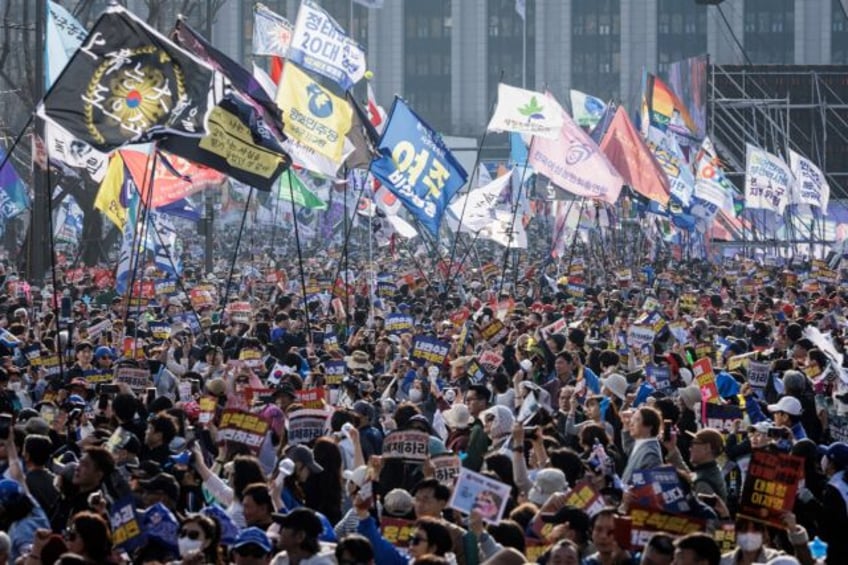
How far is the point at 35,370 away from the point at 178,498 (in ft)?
23.1

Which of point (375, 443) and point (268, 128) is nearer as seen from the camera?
point (375, 443)

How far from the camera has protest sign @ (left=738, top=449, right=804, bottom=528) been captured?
8453 millimetres

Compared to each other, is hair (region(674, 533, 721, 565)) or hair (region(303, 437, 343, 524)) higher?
hair (region(674, 533, 721, 565))

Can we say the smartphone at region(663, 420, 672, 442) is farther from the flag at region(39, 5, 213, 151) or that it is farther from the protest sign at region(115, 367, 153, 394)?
the flag at region(39, 5, 213, 151)

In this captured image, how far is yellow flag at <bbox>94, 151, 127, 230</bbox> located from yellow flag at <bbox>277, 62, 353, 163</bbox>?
463 cm

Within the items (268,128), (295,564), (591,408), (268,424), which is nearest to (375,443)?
(268,424)

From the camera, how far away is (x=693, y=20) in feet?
342

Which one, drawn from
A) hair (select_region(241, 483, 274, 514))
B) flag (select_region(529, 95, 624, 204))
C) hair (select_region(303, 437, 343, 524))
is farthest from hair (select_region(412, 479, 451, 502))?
flag (select_region(529, 95, 624, 204))

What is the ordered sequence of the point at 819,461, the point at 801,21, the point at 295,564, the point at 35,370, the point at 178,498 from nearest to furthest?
the point at 295,564 → the point at 178,498 → the point at 819,461 → the point at 35,370 → the point at 801,21

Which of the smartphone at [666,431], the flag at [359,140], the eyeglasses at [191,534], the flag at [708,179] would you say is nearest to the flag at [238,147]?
the flag at [359,140]

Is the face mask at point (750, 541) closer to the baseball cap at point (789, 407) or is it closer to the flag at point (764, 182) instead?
the baseball cap at point (789, 407)

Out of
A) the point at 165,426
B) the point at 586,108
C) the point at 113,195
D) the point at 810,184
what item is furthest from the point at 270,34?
the point at 586,108

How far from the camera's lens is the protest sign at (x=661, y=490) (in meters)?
8.76

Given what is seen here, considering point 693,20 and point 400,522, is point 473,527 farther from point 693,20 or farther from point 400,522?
point 693,20
